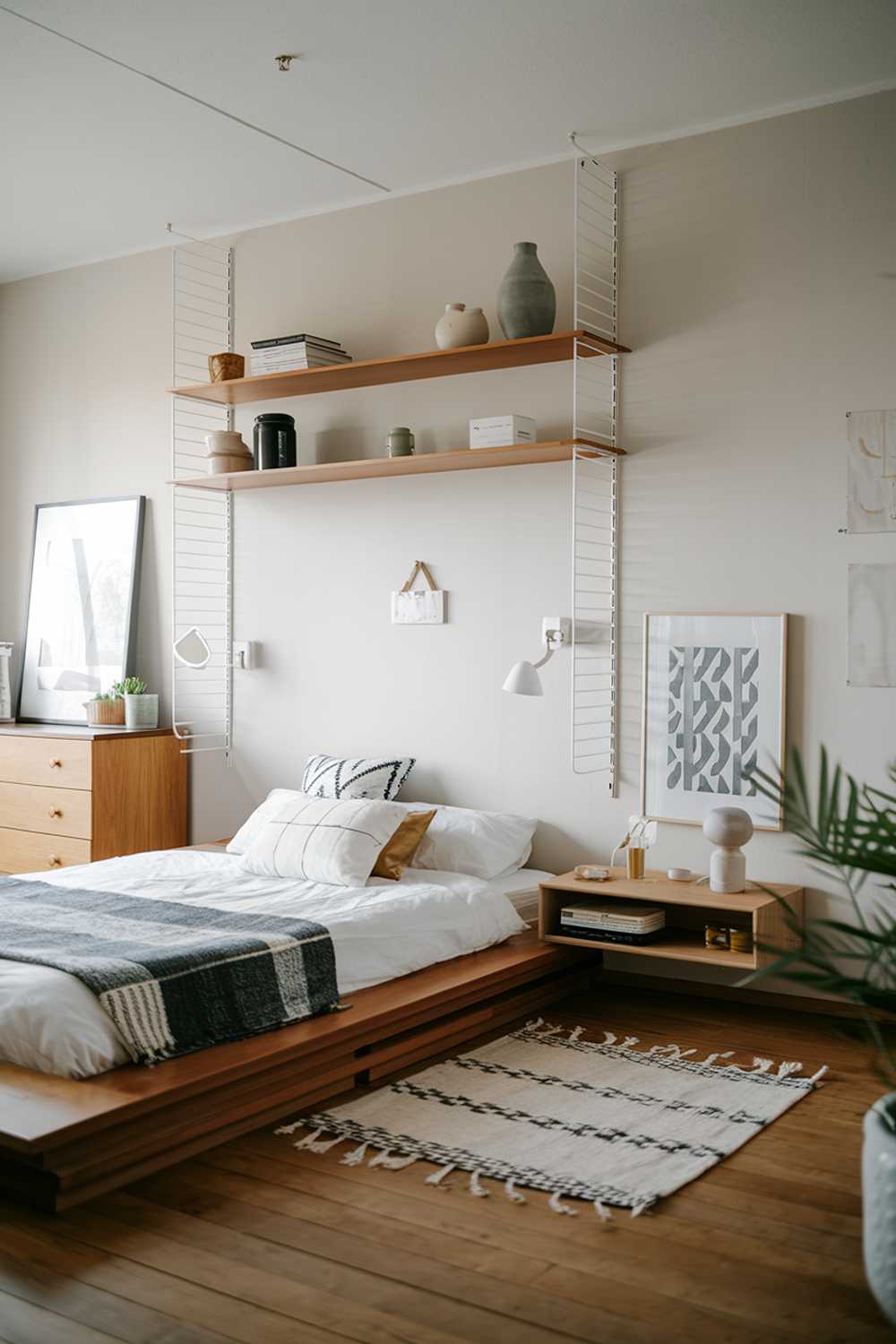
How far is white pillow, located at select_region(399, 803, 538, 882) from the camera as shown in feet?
13.9

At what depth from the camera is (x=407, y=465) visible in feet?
14.9

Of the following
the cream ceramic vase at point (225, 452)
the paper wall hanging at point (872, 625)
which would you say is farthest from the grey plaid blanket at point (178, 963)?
the cream ceramic vase at point (225, 452)

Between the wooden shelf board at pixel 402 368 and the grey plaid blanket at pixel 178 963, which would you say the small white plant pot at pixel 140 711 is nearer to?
the wooden shelf board at pixel 402 368

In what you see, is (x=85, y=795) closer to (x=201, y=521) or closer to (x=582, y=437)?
(x=201, y=521)

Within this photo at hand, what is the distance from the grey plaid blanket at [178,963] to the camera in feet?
9.53

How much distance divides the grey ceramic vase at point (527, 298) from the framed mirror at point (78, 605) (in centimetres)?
201

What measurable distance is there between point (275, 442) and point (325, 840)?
1.64 meters

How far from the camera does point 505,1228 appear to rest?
2.51 meters

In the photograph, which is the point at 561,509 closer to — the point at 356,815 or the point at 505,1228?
the point at 356,815

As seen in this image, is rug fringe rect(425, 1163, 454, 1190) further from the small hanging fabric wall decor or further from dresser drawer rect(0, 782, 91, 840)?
dresser drawer rect(0, 782, 91, 840)

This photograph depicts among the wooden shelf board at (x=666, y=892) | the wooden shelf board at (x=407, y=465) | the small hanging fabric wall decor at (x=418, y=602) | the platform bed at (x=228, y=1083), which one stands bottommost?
the platform bed at (x=228, y=1083)

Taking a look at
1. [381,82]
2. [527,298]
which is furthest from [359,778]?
[381,82]

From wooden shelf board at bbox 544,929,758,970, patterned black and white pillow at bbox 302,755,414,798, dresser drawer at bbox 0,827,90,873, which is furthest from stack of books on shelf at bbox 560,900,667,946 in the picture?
dresser drawer at bbox 0,827,90,873

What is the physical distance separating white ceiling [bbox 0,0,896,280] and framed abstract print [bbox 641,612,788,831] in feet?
5.27
